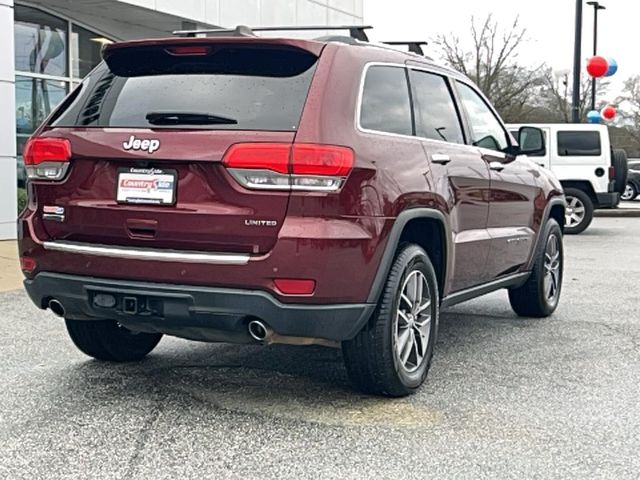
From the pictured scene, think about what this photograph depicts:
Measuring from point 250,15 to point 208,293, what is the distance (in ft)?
46.6

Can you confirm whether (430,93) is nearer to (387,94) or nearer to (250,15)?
(387,94)

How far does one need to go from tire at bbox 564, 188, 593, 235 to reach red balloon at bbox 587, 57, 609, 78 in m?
7.74

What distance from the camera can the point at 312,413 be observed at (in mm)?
4344

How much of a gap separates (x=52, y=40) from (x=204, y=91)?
1152cm

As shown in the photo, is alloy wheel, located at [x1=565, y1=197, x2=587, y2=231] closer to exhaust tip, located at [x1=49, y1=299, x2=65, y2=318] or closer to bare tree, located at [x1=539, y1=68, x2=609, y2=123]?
exhaust tip, located at [x1=49, y1=299, x2=65, y2=318]

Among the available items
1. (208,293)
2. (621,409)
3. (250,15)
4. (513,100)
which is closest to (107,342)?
(208,293)

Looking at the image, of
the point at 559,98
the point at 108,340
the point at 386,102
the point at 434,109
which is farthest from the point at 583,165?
the point at 559,98

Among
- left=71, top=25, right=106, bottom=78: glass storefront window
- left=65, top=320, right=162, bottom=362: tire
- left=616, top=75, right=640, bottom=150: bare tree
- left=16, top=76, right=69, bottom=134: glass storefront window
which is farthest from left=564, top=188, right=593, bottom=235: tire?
left=616, top=75, right=640, bottom=150: bare tree

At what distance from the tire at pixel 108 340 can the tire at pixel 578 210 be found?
11.3 metres

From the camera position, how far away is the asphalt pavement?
3.66m

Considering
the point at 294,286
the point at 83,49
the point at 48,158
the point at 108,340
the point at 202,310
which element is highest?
the point at 83,49

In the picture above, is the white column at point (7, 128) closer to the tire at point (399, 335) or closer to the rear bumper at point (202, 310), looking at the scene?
the rear bumper at point (202, 310)

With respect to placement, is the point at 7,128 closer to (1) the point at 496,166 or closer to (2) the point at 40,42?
(2) the point at 40,42

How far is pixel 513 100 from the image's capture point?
3306 cm
